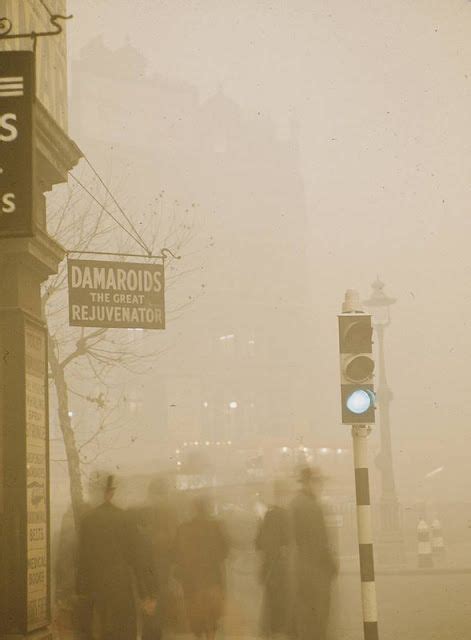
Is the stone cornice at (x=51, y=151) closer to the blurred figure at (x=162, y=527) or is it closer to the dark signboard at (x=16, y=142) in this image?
the dark signboard at (x=16, y=142)

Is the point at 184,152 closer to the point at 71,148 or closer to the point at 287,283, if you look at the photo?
the point at 287,283

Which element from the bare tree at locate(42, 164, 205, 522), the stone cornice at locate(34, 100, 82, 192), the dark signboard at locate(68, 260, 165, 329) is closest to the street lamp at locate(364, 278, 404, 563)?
the bare tree at locate(42, 164, 205, 522)

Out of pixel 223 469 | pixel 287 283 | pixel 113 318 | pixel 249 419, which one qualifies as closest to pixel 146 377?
pixel 249 419

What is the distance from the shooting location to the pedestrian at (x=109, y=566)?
382 inches

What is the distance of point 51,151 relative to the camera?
1013 centimetres

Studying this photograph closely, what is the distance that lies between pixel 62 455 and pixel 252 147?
3367 inches

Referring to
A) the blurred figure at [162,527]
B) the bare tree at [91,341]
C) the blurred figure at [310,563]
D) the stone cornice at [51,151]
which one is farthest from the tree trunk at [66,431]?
the stone cornice at [51,151]

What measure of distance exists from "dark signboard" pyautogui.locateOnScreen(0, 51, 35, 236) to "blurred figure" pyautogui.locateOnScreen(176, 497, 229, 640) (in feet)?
16.0

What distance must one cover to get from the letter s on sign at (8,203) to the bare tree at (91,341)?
694 cm

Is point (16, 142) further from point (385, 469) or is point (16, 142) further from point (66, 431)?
point (385, 469)

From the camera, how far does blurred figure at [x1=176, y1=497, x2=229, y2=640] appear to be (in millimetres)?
11289

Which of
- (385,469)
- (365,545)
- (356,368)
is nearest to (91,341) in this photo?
(385,469)

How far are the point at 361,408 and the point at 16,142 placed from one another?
4480 millimetres

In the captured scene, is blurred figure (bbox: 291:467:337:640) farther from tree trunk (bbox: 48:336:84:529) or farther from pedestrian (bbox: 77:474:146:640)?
tree trunk (bbox: 48:336:84:529)
